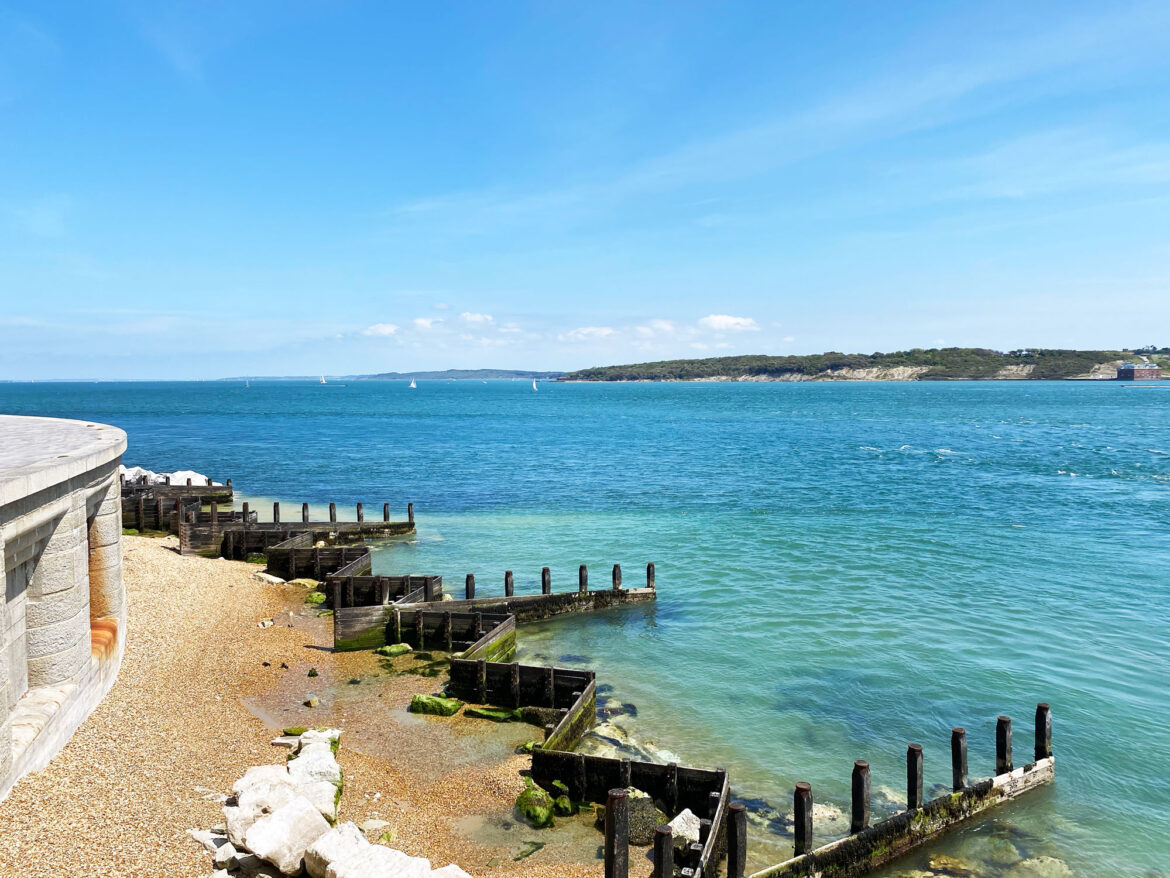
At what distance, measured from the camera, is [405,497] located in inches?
1896

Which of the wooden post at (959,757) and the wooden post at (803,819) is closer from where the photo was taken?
the wooden post at (803,819)

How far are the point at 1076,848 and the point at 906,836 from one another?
3.36 meters

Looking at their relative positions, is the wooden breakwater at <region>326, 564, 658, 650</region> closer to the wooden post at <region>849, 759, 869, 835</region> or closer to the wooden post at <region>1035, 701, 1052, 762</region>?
the wooden post at <region>849, 759, 869, 835</region>

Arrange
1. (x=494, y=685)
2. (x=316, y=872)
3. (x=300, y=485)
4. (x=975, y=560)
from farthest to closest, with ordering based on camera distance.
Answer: (x=300, y=485), (x=975, y=560), (x=494, y=685), (x=316, y=872)

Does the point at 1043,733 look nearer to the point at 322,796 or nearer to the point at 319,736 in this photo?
the point at 322,796

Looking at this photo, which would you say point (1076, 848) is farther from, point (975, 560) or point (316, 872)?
point (975, 560)

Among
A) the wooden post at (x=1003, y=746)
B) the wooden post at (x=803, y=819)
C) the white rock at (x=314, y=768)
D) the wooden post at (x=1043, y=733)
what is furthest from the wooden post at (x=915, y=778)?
the white rock at (x=314, y=768)

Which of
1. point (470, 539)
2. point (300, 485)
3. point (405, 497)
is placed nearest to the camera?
point (470, 539)

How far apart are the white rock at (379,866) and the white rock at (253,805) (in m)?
1.63

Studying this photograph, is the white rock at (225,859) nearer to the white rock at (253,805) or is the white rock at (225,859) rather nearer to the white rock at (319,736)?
the white rock at (253,805)

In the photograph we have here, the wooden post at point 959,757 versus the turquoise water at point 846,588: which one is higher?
the wooden post at point 959,757

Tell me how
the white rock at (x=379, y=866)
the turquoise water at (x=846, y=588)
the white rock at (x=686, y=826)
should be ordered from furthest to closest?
the turquoise water at (x=846, y=588), the white rock at (x=686, y=826), the white rock at (x=379, y=866)

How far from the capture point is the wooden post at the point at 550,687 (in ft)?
55.8

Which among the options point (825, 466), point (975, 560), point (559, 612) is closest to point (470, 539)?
point (559, 612)
